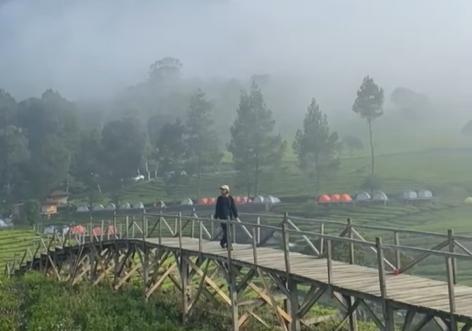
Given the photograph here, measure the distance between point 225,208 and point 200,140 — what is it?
249ft

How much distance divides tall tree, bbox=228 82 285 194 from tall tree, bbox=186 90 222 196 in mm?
4016

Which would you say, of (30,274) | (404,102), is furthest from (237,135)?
(404,102)

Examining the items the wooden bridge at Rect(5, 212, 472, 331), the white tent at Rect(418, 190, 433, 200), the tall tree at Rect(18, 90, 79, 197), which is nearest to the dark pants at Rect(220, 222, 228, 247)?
the wooden bridge at Rect(5, 212, 472, 331)

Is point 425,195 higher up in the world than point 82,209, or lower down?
higher up

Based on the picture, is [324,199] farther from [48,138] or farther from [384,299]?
[48,138]

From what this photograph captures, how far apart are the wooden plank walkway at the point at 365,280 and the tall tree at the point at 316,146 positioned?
6471 centimetres

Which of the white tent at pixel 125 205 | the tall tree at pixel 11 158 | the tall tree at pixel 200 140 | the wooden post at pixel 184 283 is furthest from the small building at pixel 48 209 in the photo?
the wooden post at pixel 184 283

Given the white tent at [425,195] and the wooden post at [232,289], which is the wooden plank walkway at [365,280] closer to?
the wooden post at [232,289]

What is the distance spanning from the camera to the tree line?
85.4 meters

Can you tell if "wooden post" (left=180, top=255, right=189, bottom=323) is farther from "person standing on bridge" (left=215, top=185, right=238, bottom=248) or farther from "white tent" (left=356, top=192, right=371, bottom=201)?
"white tent" (left=356, top=192, right=371, bottom=201)

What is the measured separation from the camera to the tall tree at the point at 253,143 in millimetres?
85062

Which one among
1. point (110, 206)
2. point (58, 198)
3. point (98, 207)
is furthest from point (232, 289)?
point (58, 198)

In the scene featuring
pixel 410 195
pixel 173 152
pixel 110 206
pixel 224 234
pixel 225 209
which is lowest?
pixel 110 206

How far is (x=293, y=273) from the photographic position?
49.4 feet
